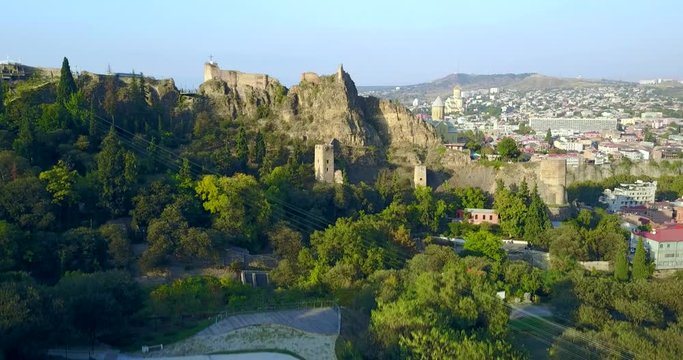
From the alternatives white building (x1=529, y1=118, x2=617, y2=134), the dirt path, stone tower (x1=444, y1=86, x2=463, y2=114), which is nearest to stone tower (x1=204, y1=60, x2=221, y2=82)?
the dirt path

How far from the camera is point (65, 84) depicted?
87.9ft

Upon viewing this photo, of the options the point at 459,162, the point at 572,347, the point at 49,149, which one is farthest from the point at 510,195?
the point at 49,149

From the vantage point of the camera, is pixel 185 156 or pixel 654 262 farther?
pixel 185 156

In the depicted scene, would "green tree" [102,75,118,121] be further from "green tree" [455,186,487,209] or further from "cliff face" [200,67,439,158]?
"green tree" [455,186,487,209]

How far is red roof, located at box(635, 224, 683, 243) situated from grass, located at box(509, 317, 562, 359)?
32.1ft

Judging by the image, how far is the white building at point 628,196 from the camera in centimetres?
3553

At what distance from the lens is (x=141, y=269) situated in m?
19.1

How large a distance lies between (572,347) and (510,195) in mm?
14276

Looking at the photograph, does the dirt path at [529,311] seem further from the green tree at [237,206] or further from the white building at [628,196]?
the white building at [628,196]

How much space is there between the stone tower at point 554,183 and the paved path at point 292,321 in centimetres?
1637

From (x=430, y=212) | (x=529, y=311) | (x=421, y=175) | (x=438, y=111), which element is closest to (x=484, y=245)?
(x=430, y=212)

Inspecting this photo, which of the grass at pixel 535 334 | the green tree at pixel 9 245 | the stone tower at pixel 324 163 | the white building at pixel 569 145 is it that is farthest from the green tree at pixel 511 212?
the white building at pixel 569 145

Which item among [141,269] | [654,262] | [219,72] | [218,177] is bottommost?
[654,262]

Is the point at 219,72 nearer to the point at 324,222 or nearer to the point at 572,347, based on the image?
the point at 324,222
